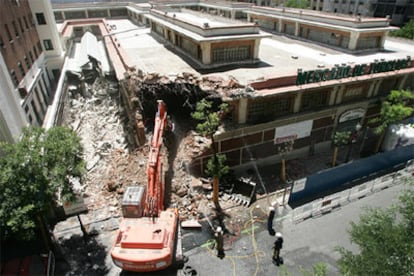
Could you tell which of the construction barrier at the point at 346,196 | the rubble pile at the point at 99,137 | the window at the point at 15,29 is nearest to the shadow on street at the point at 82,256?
the rubble pile at the point at 99,137

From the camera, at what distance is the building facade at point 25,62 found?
25.0 m

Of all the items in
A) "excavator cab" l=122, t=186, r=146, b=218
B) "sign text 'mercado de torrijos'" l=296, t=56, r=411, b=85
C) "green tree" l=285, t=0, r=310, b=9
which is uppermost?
"green tree" l=285, t=0, r=310, b=9

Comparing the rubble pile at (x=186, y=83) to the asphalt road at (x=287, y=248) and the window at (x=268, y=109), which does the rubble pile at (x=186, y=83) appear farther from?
the asphalt road at (x=287, y=248)

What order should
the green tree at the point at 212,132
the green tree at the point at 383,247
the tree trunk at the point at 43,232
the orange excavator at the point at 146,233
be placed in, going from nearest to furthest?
the green tree at the point at 383,247, the orange excavator at the point at 146,233, the tree trunk at the point at 43,232, the green tree at the point at 212,132

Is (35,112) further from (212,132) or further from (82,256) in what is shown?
(212,132)

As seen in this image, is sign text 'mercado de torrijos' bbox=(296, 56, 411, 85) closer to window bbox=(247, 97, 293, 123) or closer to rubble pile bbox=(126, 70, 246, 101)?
window bbox=(247, 97, 293, 123)

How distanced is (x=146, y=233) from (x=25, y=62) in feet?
97.9

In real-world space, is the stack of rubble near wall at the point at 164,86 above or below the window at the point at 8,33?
below

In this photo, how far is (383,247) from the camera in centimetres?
1010

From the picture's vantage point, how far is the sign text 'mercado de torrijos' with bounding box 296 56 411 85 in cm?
2316

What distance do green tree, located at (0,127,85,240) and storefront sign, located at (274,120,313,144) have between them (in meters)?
16.3

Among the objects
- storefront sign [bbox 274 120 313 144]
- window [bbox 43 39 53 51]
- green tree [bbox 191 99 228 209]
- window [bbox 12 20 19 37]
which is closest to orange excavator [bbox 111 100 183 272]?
green tree [bbox 191 99 228 209]

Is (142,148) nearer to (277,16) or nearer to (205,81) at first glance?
(205,81)

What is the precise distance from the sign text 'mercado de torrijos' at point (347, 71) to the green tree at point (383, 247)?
46.1 feet
